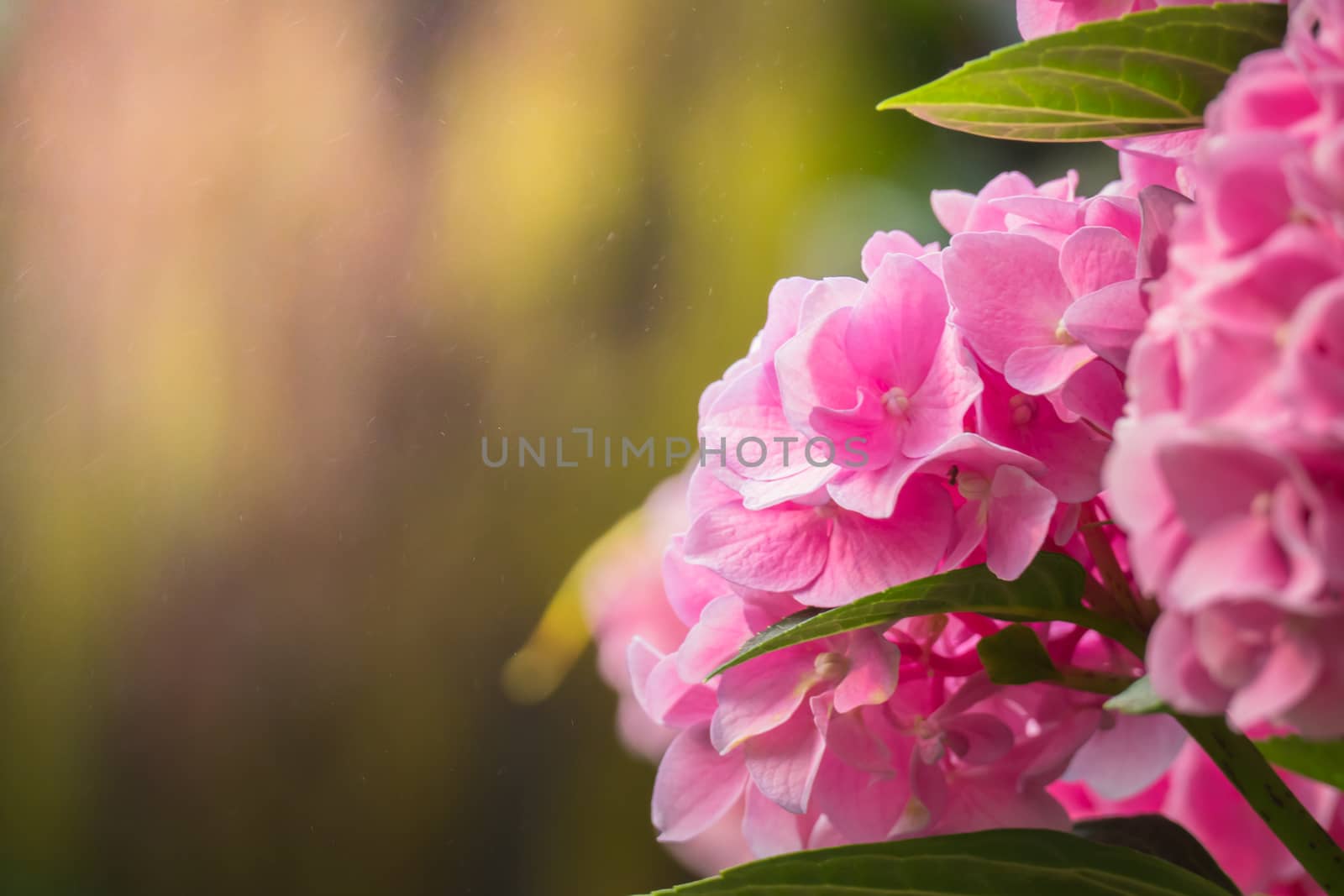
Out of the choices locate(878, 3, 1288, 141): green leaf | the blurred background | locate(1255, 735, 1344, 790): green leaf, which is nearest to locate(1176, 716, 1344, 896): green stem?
locate(1255, 735, 1344, 790): green leaf

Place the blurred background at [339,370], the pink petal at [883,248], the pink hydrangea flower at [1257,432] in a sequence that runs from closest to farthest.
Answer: the pink hydrangea flower at [1257,432] → the pink petal at [883,248] → the blurred background at [339,370]

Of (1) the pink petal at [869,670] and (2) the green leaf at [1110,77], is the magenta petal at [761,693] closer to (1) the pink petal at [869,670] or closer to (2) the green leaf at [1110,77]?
(1) the pink petal at [869,670]

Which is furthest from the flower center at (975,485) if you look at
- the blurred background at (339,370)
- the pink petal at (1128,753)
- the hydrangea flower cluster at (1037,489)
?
the blurred background at (339,370)

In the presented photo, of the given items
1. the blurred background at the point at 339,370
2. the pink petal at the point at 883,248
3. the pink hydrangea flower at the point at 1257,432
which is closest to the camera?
the pink hydrangea flower at the point at 1257,432

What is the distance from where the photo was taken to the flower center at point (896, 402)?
8.5 inches

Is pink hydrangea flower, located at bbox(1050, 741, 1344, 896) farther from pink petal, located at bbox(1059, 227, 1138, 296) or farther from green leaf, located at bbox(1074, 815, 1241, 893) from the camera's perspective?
pink petal, located at bbox(1059, 227, 1138, 296)

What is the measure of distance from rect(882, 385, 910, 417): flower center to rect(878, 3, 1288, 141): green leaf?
0.05m

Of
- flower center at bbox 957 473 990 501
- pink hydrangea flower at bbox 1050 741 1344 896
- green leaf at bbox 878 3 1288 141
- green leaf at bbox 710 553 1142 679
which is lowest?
pink hydrangea flower at bbox 1050 741 1344 896

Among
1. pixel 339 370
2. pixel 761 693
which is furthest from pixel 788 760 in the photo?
pixel 339 370

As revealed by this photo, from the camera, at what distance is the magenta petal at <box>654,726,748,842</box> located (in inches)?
10.4

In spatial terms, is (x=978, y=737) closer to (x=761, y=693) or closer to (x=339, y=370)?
(x=761, y=693)

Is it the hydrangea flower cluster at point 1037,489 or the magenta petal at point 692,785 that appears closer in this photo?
the hydrangea flower cluster at point 1037,489

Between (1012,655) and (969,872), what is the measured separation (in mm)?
45

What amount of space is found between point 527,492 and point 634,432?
63 millimetres
